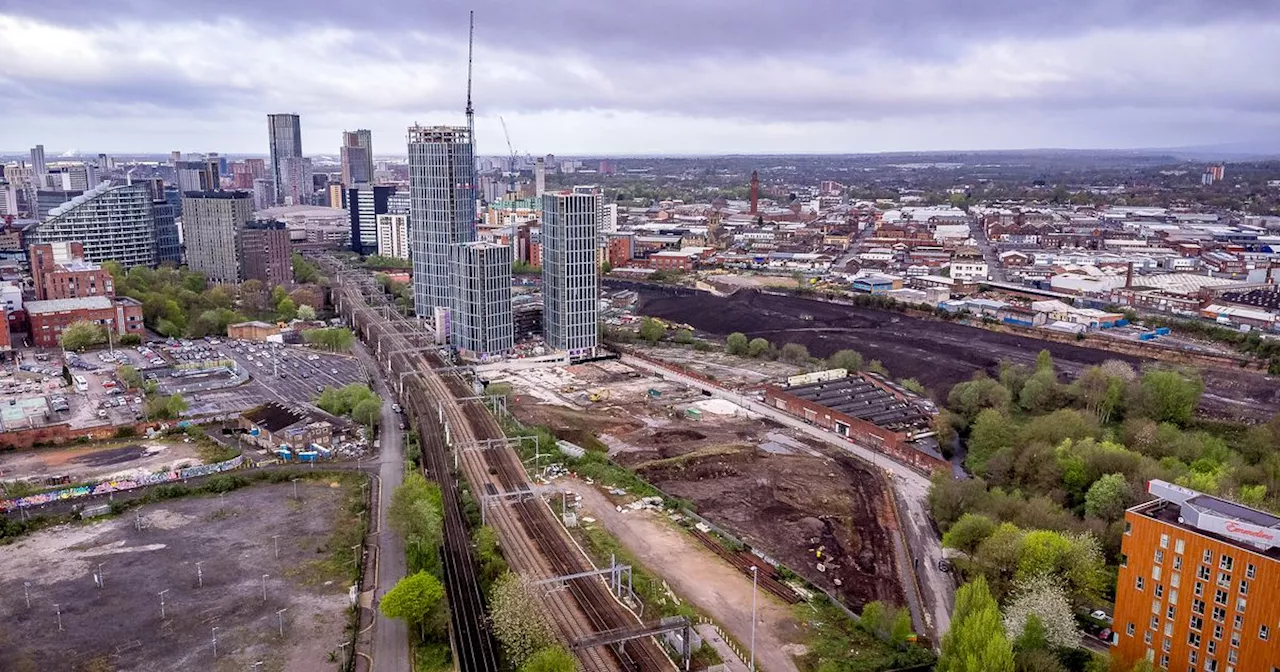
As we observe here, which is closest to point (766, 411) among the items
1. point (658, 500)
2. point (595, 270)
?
point (658, 500)

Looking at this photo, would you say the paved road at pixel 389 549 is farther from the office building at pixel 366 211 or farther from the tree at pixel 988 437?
the office building at pixel 366 211

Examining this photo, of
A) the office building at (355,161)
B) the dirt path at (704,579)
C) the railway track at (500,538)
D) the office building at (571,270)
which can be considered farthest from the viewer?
the office building at (355,161)

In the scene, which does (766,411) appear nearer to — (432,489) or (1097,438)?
(1097,438)

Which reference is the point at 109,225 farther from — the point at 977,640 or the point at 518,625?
the point at 977,640

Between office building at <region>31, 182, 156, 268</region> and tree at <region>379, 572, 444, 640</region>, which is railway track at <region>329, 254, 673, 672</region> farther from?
office building at <region>31, 182, 156, 268</region>

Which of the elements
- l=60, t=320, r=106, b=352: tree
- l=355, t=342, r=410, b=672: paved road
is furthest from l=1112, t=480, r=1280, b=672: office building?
l=60, t=320, r=106, b=352: tree

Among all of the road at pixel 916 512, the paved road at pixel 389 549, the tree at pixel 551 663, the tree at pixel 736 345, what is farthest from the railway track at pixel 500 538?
the tree at pixel 736 345

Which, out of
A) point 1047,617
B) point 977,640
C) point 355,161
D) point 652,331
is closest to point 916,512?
point 1047,617
